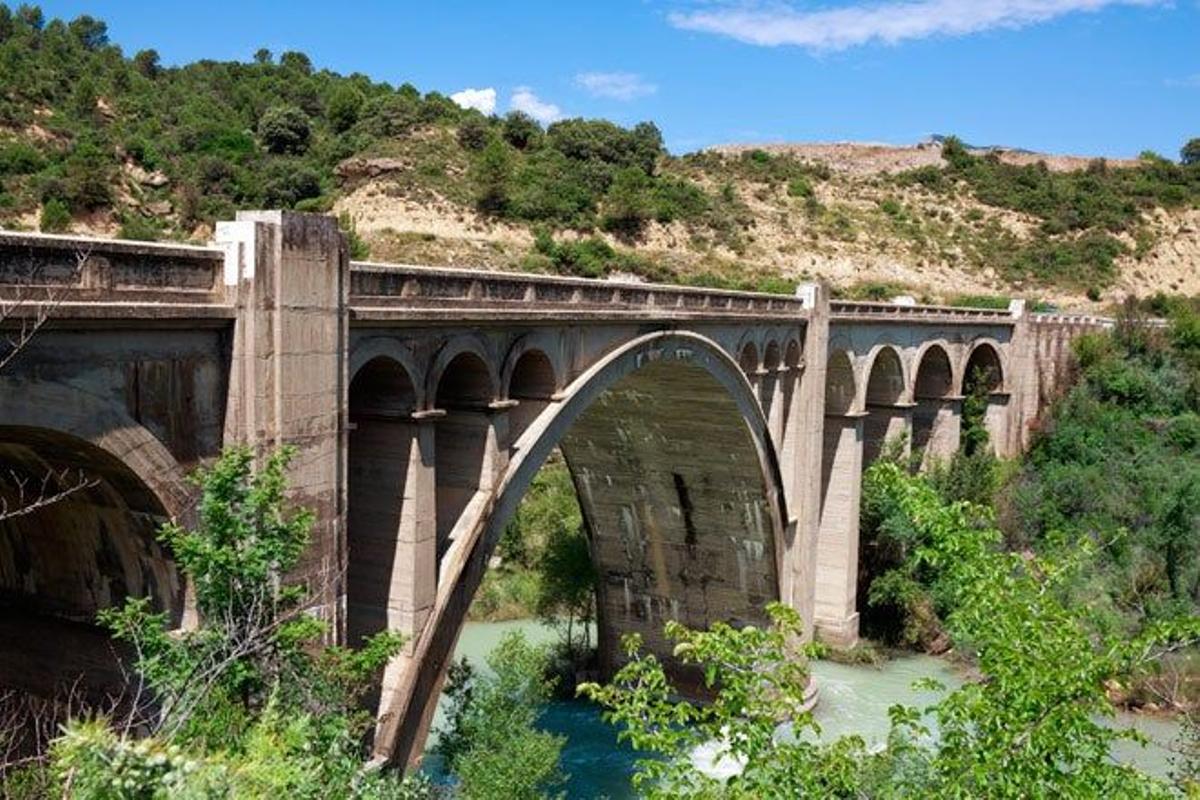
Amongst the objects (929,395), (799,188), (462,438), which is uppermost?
(799,188)

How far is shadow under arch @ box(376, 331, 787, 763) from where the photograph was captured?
65.3ft

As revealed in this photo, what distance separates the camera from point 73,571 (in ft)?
28.1

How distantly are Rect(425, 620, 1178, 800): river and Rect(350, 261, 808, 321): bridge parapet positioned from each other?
334 inches

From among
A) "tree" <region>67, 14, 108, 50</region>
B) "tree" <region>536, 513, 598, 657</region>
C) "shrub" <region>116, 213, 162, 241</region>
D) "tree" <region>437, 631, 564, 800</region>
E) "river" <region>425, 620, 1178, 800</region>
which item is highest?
"tree" <region>67, 14, 108, 50</region>

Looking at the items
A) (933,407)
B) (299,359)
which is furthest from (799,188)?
(299,359)

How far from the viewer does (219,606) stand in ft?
24.8

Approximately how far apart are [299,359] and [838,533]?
68.6 feet

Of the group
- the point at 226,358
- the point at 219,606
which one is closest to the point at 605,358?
the point at 226,358

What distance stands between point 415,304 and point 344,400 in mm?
1599

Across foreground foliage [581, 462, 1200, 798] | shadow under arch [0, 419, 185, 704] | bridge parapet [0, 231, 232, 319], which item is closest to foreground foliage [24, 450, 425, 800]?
shadow under arch [0, 419, 185, 704]

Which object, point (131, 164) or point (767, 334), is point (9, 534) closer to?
point (767, 334)

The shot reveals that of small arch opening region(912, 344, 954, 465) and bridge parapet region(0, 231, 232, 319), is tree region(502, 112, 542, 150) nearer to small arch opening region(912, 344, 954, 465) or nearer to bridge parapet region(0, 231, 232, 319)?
small arch opening region(912, 344, 954, 465)

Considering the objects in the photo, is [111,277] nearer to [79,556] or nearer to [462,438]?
[79,556]

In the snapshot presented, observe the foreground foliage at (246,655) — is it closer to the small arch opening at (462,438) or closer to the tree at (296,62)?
the small arch opening at (462,438)
